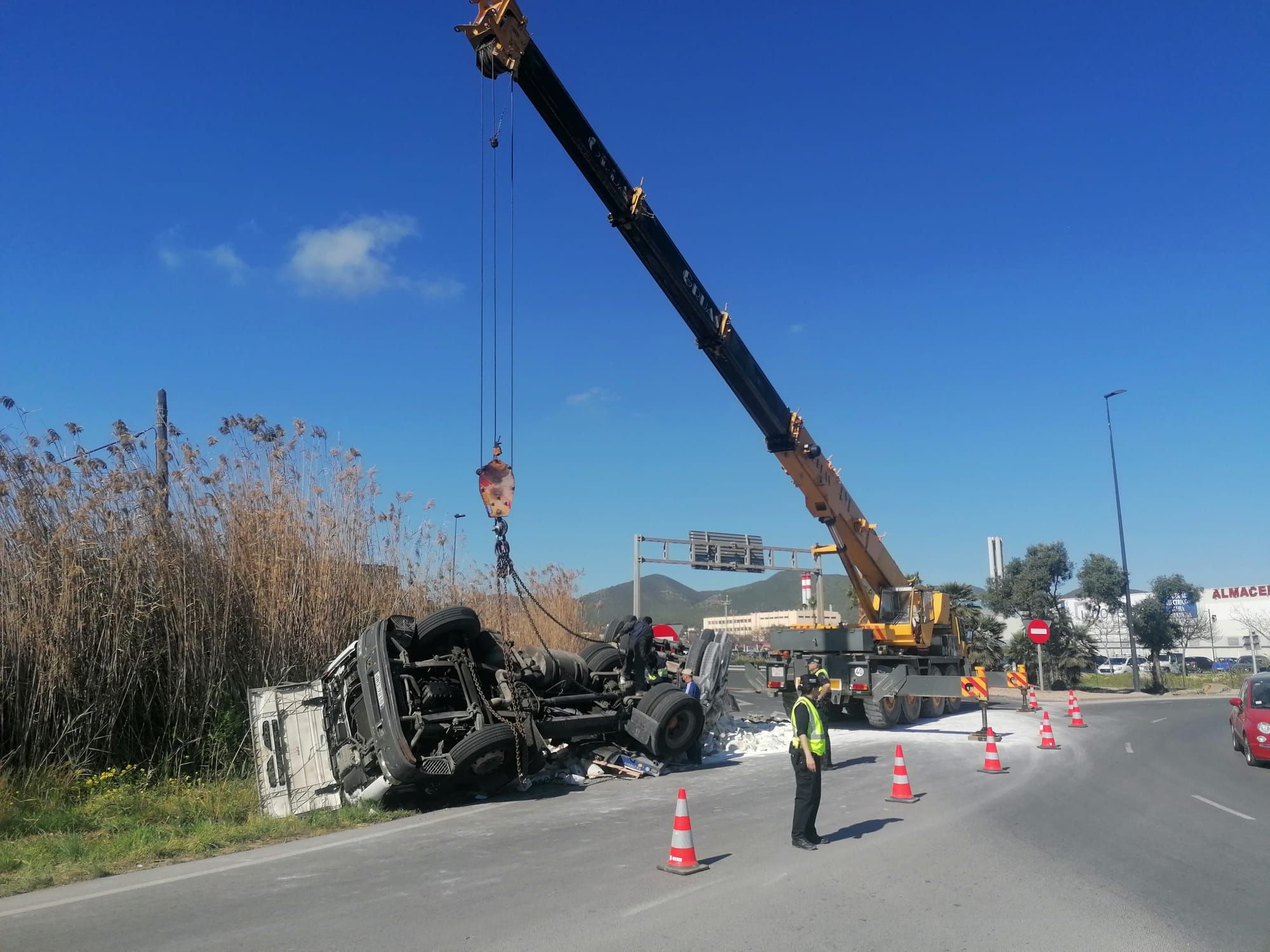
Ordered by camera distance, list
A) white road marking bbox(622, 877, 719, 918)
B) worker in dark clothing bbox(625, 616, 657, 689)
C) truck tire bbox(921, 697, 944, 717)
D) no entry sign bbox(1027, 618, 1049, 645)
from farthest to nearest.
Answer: no entry sign bbox(1027, 618, 1049, 645)
truck tire bbox(921, 697, 944, 717)
worker in dark clothing bbox(625, 616, 657, 689)
white road marking bbox(622, 877, 719, 918)

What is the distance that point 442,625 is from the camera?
11.4 meters

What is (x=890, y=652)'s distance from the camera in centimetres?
2073

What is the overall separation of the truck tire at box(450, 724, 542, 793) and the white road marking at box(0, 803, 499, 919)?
310 millimetres

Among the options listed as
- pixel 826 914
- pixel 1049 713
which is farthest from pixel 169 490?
pixel 1049 713

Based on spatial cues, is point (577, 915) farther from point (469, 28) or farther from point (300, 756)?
point (469, 28)

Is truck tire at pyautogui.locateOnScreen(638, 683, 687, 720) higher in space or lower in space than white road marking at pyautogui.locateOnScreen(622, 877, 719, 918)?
higher

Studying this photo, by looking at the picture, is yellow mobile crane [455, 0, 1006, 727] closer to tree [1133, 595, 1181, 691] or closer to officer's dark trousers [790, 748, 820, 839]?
officer's dark trousers [790, 748, 820, 839]

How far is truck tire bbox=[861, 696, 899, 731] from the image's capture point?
19.3 metres

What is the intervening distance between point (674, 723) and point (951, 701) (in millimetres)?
12228

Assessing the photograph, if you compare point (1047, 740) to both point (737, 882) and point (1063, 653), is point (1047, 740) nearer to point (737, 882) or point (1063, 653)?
point (737, 882)

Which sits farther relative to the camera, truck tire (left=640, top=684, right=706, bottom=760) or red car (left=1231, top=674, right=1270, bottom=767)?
red car (left=1231, top=674, right=1270, bottom=767)

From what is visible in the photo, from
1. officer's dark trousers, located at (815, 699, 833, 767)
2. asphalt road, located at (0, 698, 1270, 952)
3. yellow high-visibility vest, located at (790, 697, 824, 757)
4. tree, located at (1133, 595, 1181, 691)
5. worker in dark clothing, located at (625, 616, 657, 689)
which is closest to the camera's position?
asphalt road, located at (0, 698, 1270, 952)

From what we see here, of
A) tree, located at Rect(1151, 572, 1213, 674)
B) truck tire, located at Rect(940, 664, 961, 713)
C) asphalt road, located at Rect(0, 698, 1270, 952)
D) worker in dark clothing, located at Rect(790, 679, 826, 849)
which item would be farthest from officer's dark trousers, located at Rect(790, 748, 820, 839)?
tree, located at Rect(1151, 572, 1213, 674)

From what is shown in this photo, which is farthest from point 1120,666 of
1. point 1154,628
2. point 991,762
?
point 991,762
